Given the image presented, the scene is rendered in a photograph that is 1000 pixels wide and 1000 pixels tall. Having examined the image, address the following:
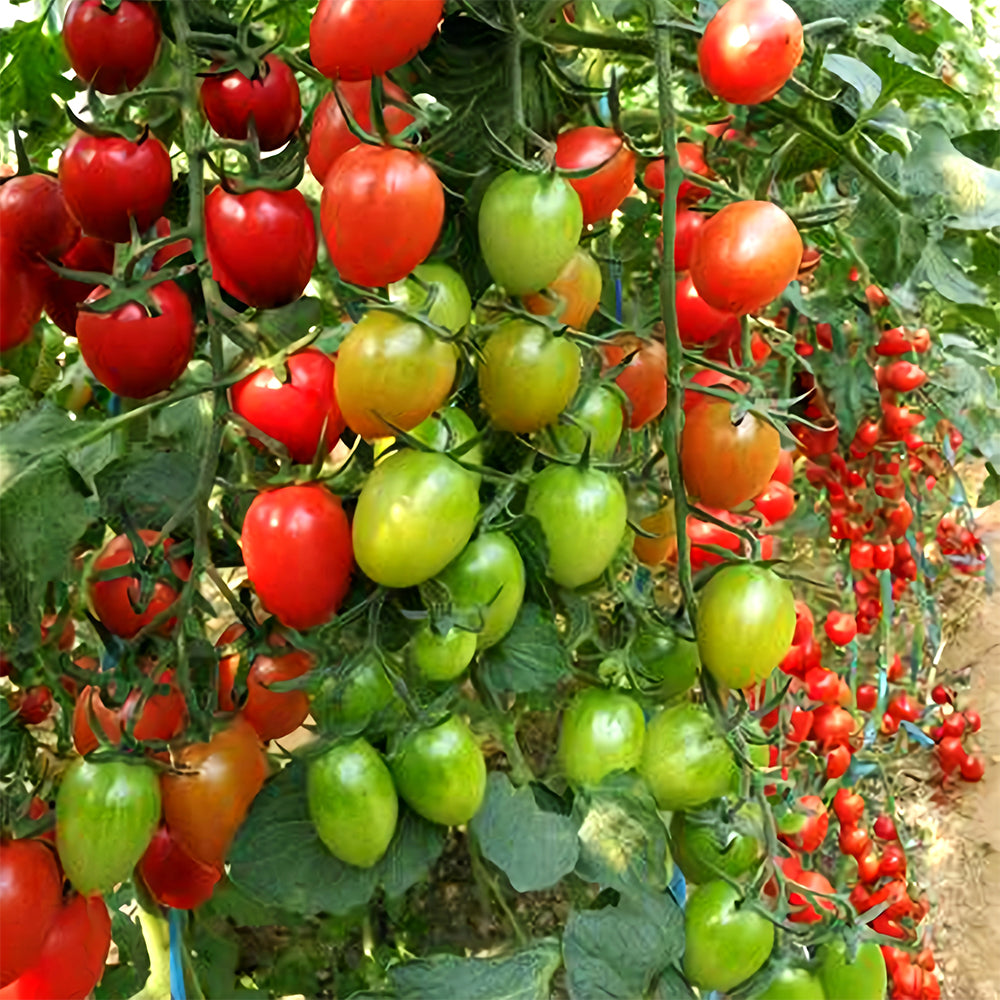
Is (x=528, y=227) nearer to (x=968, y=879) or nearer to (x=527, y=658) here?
(x=527, y=658)

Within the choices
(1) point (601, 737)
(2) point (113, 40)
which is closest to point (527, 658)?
(1) point (601, 737)

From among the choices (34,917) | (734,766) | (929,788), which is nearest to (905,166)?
(734,766)

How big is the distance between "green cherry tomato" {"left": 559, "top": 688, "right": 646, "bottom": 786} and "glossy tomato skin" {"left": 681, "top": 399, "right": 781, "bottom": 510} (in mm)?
112

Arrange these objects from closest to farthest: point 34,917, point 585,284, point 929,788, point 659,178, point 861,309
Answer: point 34,917, point 585,284, point 659,178, point 861,309, point 929,788

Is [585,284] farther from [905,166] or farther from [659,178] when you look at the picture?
[905,166]

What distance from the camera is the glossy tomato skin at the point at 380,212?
1.45ft

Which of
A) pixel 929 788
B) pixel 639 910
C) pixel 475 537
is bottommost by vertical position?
pixel 929 788

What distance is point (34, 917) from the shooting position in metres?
0.46

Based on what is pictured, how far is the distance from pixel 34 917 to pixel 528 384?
292 millimetres

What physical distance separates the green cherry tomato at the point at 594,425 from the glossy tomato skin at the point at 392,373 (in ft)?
0.24

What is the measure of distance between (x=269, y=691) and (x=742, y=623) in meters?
0.21

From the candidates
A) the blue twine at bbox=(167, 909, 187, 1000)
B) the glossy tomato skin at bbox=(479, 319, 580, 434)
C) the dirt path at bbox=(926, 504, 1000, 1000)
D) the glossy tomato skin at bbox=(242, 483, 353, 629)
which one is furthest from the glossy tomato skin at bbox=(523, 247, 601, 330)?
the dirt path at bbox=(926, 504, 1000, 1000)

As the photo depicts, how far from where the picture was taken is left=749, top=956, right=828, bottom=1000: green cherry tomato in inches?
19.2

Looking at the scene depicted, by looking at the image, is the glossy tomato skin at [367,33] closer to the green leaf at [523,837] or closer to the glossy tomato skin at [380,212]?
the glossy tomato skin at [380,212]
